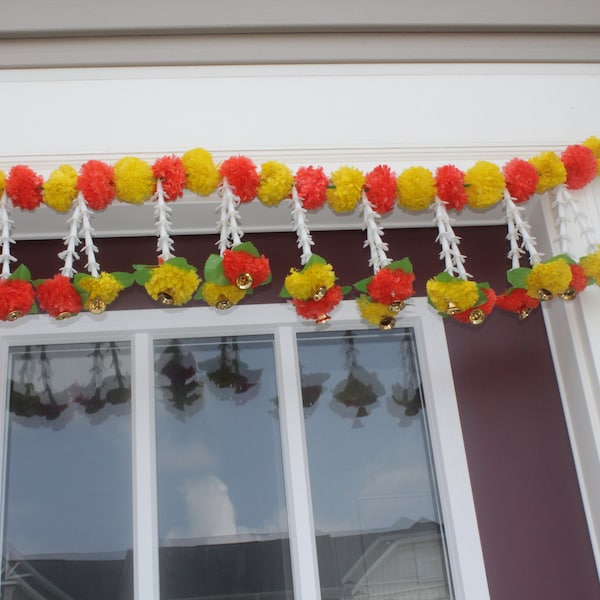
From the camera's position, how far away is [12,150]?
7.77 feet

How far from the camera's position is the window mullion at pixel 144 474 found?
7.93 feet

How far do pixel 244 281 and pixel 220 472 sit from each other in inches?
34.4

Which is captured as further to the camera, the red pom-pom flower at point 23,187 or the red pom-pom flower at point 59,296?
the red pom-pom flower at point 23,187

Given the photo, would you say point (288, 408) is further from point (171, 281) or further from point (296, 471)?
point (171, 281)

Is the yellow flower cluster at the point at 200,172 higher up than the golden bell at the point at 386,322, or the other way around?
the yellow flower cluster at the point at 200,172

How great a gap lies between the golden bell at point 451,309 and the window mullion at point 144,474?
42.1 inches

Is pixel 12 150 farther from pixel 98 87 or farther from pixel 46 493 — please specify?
pixel 46 493

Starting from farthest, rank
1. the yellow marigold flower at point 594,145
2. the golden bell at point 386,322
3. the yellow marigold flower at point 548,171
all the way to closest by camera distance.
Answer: the yellow marigold flower at point 594,145
the yellow marigold flower at point 548,171
the golden bell at point 386,322

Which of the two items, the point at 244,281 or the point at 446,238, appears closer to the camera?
the point at 244,281

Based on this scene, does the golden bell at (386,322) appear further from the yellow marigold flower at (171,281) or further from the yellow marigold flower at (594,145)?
the yellow marigold flower at (594,145)

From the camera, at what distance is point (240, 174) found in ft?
7.05

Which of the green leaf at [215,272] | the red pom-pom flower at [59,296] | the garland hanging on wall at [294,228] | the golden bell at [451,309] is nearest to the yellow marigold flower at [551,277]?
the garland hanging on wall at [294,228]

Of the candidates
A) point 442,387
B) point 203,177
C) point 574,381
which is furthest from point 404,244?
point 203,177

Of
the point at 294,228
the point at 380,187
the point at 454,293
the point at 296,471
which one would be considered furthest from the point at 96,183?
the point at 296,471
